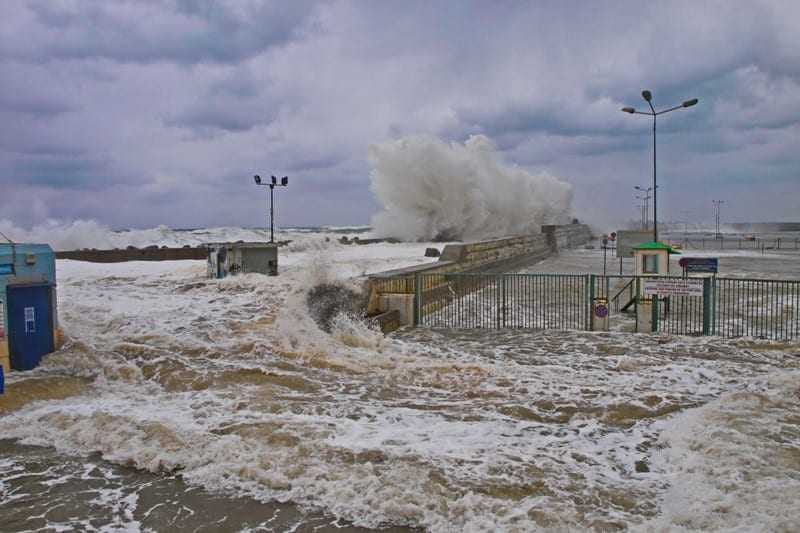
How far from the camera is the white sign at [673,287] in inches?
468

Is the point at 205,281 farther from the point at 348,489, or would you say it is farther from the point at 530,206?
the point at 530,206

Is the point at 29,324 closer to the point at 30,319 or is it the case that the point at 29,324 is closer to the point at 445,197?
the point at 30,319

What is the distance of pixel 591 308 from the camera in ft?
41.8

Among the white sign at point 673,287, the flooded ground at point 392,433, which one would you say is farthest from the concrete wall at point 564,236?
the flooded ground at point 392,433

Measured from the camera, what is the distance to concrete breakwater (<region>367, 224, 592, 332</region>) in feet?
Result: 45.5

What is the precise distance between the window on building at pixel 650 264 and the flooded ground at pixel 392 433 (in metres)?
2.60

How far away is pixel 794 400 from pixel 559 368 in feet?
9.84

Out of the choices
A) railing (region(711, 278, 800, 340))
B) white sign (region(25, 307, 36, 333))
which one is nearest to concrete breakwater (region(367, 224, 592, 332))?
white sign (region(25, 307, 36, 333))

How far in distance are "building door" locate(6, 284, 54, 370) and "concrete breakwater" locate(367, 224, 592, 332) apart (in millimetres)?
5913

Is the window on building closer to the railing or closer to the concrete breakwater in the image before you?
the railing

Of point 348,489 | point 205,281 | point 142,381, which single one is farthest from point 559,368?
point 205,281

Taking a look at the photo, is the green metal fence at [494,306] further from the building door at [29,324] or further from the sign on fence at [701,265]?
the building door at [29,324]

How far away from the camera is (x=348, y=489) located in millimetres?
4844

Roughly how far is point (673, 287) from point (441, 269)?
270 inches
